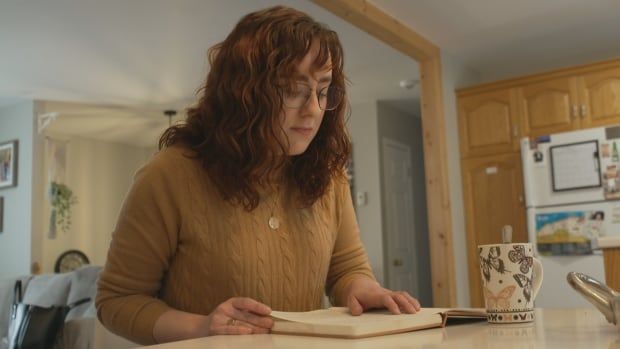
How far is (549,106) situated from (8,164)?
440 cm

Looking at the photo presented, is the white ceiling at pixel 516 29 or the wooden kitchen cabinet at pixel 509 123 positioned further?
the wooden kitchen cabinet at pixel 509 123

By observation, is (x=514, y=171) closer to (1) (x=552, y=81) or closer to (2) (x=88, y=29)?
(1) (x=552, y=81)

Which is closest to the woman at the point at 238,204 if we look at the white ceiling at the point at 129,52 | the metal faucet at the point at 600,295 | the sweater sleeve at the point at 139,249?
the sweater sleeve at the point at 139,249

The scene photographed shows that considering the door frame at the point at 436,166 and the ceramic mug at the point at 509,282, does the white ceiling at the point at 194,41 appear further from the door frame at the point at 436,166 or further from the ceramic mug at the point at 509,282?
the ceramic mug at the point at 509,282

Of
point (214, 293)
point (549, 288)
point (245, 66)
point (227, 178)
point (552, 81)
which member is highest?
point (552, 81)

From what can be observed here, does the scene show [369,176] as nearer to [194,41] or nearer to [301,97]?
[194,41]

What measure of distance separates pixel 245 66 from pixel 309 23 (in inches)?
5.3

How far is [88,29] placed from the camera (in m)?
3.79

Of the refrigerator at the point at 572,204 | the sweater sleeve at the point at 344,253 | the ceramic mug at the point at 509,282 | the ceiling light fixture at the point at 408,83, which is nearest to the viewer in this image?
the ceramic mug at the point at 509,282

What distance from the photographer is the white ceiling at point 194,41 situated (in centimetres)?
360

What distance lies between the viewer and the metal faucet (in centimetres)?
73

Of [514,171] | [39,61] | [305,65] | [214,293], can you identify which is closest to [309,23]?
[305,65]

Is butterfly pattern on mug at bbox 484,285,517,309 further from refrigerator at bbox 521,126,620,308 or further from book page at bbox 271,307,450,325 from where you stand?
refrigerator at bbox 521,126,620,308

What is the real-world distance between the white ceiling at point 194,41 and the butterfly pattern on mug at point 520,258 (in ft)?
9.50
